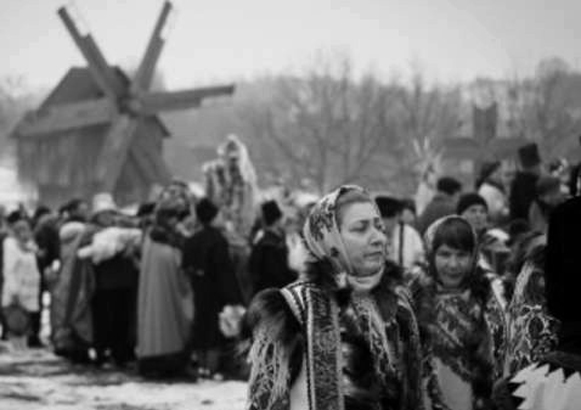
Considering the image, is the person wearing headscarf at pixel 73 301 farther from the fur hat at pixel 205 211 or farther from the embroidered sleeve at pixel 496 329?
the embroidered sleeve at pixel 496 329

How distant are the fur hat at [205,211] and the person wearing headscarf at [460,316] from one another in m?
5.98

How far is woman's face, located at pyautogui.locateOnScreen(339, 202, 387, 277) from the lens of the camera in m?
3.97

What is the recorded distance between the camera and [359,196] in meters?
4.05

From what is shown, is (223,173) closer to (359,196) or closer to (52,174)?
(359,196)

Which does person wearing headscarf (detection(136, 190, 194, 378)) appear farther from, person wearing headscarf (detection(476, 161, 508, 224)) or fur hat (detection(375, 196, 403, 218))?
person wearing headscarf (detection(476, 161, 508, 224))

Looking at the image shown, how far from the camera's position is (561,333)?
2764 millimetres

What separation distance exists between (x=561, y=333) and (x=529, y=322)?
1511 mm

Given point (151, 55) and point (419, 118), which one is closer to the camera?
point (151, 55)

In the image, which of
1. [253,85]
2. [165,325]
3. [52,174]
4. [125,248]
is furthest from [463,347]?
[253,85]

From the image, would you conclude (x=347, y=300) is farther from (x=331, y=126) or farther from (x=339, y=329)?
(x=331, y=126)

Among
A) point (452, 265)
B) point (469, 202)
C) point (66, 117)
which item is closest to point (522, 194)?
point (469, 202)

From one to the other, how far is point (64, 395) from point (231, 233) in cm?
356

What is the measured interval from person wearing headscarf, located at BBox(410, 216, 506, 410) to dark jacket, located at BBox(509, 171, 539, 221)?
5318mm

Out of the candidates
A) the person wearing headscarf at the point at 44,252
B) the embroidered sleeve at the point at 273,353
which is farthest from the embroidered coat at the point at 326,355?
the person wearing headscarf at the point at 44,252
